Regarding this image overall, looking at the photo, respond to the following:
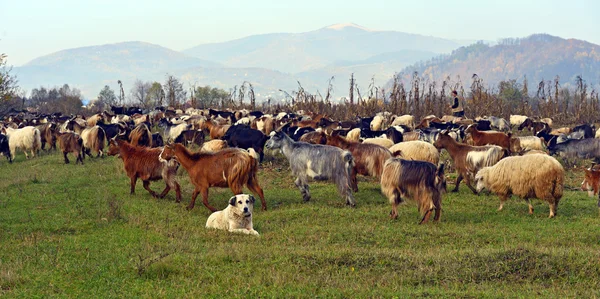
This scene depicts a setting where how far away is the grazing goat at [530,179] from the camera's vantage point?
39.1 feet

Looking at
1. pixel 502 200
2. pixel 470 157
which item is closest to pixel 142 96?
pixel 470 157

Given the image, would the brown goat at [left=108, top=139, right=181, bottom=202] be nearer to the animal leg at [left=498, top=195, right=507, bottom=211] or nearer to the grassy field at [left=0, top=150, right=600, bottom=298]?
the grassy field at [left=0, top=150, right=600, bottom=298]

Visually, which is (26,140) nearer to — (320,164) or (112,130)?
(112,130)

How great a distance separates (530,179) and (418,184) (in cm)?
238

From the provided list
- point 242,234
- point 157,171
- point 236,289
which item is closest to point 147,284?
point 236,289

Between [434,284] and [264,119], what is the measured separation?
1962 cm

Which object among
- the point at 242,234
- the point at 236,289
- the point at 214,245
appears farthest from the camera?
the point at 242,234

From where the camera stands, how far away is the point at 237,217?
34.9ft

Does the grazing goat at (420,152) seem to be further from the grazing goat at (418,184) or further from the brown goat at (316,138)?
the grazing goat at (418,184)

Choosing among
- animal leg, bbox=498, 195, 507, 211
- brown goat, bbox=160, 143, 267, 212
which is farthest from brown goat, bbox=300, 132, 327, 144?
animal leg, bbox=498, 195, 507, 211

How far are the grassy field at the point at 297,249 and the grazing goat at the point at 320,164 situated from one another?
41cm

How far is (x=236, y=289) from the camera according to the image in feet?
24.2

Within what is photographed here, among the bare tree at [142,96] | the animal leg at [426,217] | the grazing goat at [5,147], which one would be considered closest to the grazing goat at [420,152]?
the animal leg at [426,217]

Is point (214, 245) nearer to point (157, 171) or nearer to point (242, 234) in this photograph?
point (242, 234)
